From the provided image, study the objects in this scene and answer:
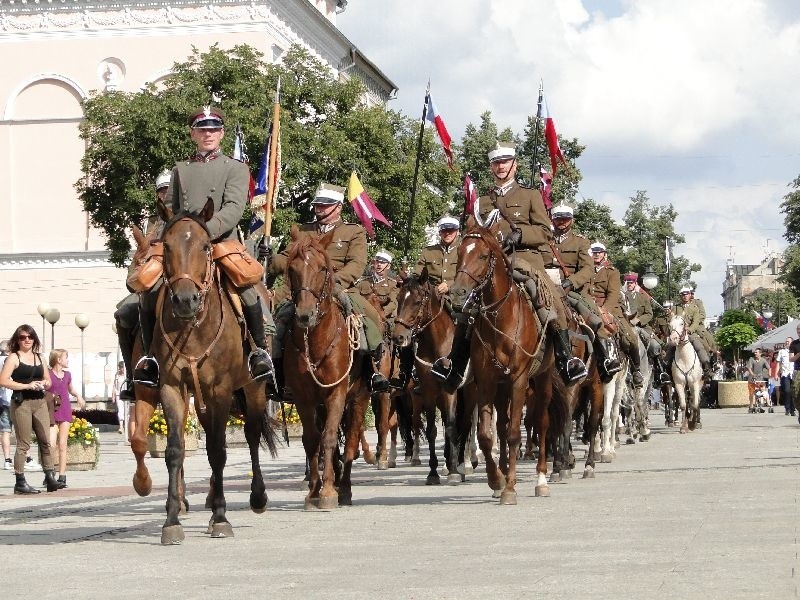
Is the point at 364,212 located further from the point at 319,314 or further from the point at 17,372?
the point at 319,314

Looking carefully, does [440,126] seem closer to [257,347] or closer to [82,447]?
[82,447]

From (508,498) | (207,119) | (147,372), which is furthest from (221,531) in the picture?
(508,498)

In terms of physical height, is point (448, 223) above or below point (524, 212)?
above

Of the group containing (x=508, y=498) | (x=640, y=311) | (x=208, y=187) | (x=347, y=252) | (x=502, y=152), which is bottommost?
(x=508, y=498)

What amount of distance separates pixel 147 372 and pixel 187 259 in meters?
1.03

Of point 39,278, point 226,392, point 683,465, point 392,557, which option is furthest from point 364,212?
point 39,278

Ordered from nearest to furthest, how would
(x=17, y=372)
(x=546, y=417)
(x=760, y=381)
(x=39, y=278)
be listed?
(x=546, y=417) < (x=17, y=372) < (x=760, y=381) < (x=39, y=278)

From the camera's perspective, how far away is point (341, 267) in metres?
17.2

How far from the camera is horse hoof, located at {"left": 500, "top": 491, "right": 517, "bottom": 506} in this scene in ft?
53.5

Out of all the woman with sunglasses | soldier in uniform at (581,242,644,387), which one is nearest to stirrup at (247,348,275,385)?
soldier in uniform at (581,242,644,387)

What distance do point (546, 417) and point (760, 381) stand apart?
136ft

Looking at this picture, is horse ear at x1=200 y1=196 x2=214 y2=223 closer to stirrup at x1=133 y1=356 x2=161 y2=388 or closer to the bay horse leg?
stirrup at x1=133 y1=356 x2=161 y2=388

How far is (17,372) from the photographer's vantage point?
22.1m

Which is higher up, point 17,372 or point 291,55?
point 291,55
